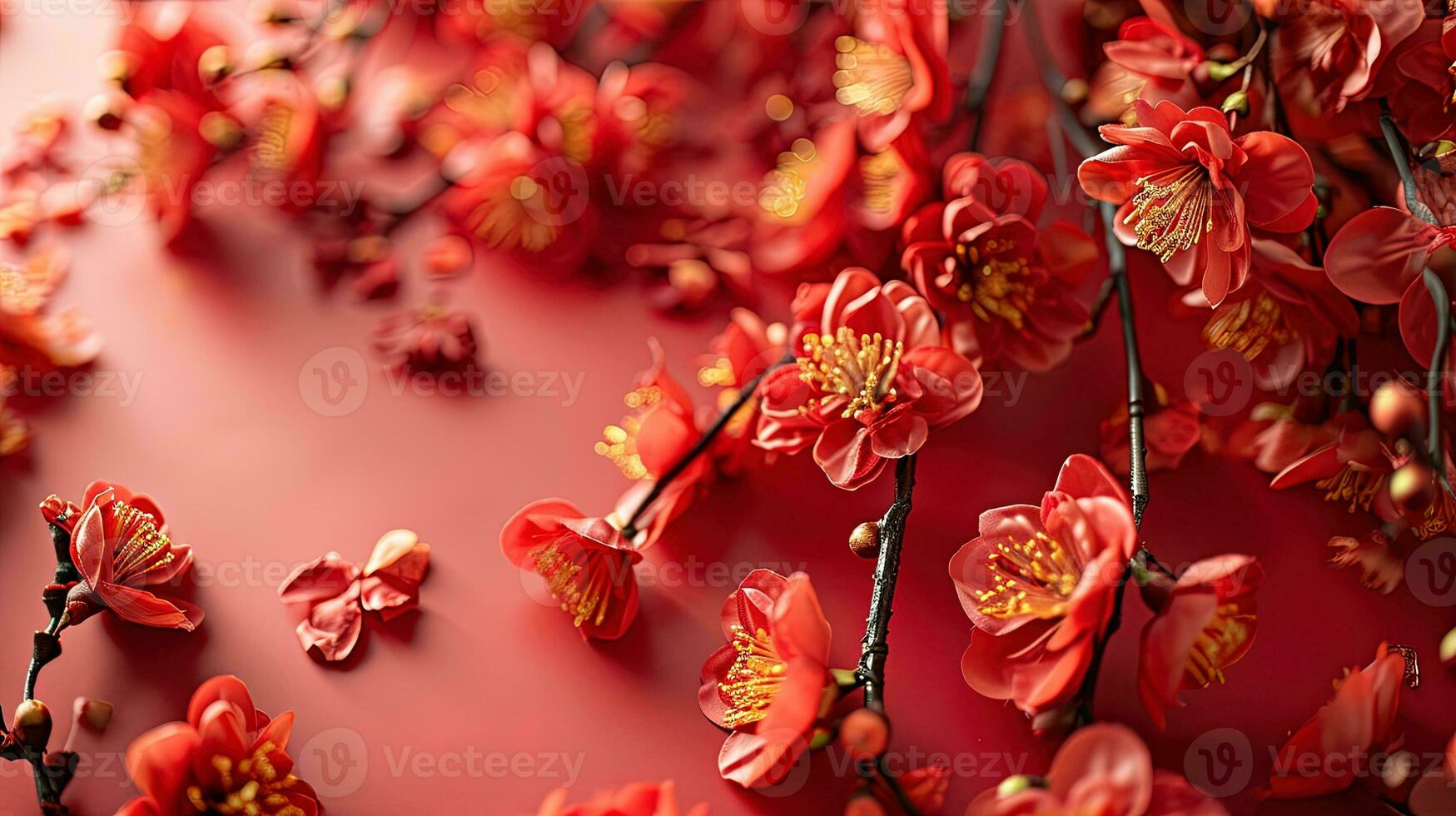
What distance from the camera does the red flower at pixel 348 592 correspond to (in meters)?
0.71

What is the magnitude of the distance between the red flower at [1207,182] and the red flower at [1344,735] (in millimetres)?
229

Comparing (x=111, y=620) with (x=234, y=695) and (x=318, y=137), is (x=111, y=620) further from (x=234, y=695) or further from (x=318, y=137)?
(x=318, y=137)

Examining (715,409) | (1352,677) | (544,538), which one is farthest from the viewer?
(715,409)

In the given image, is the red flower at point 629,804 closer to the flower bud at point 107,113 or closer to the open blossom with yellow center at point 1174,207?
the open blossom with yellow center at point 1174,207

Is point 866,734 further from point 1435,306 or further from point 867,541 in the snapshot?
point 1435,306

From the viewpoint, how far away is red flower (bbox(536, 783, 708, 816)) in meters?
0.55

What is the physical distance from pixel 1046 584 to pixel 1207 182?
26cm

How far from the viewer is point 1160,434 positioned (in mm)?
750

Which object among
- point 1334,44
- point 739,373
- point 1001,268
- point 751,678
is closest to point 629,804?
point 751,678

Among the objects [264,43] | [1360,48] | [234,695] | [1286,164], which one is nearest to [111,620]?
[234,695]

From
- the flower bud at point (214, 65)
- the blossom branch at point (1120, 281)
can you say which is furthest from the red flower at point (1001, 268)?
the flower bud at point (214, 65)

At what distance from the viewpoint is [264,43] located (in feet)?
3.34

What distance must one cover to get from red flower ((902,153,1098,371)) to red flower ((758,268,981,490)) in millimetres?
51

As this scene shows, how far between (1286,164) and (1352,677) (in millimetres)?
294
